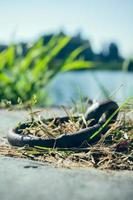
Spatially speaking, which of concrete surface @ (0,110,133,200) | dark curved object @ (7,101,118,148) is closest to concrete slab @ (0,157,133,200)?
concrete surface @ (0,110,133,200)

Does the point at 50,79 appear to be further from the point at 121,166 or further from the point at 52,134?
the point at 121,166

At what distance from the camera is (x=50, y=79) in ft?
13.5

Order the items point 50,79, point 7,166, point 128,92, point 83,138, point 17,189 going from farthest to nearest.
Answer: point 50,79 → point 128,92 → point 83,138 → point 7,166 → point 17,189

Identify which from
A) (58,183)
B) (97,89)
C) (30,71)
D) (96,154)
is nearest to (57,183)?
(58,183)

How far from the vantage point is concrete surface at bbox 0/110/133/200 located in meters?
1.23

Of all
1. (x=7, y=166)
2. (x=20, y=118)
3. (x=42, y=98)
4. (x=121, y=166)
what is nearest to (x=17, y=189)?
(x=7, y=166)

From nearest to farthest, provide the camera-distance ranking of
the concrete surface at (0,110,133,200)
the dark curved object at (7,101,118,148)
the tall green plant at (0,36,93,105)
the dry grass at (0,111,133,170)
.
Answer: the concrete surface at (0,110,133,200) < the dry grass at (0,111,133,170) < the dark curved object at (7,101,118,148) < the tall green plant at (0,36,93,105)

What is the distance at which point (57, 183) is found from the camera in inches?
53.7

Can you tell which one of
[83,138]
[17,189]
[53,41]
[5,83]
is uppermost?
[53,41]

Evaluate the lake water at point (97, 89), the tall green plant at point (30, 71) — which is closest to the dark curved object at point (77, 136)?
the lake water at point (97, 89)

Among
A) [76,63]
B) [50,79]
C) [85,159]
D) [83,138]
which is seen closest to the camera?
[85,159]

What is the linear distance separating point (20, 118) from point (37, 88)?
1284mm

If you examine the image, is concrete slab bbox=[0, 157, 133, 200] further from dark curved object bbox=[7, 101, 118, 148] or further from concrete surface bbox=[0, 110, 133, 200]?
dark curved object bbox=[7, 101, 118, 148]

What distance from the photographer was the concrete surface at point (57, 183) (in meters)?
1.23
